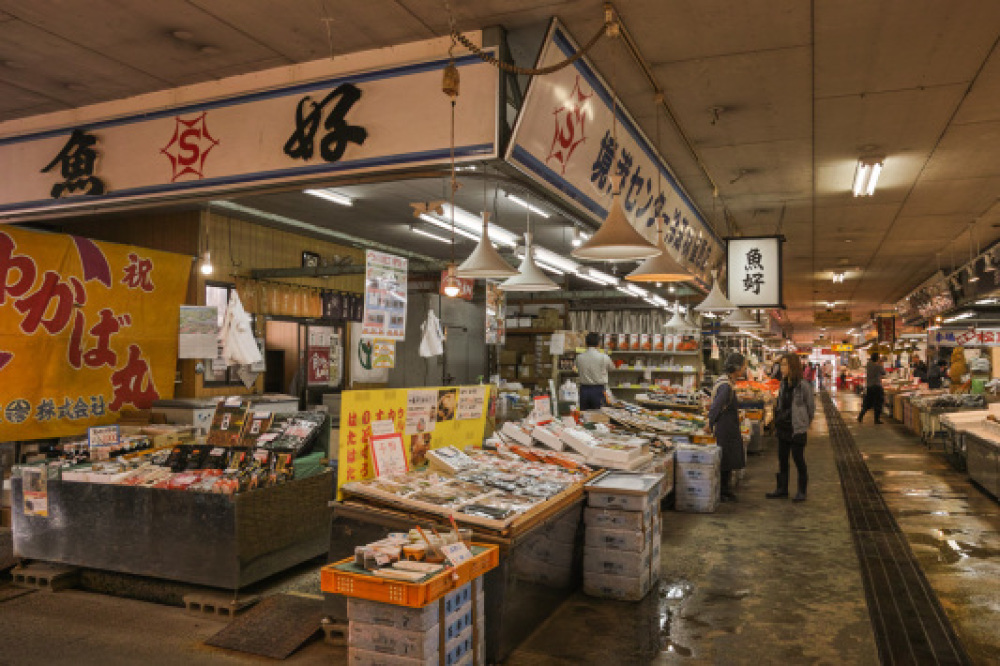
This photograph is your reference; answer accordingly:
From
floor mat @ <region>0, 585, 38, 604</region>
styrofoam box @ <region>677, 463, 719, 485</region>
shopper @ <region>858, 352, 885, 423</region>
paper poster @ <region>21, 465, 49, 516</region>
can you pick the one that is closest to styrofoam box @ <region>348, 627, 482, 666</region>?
floor mat @ <region>0, 585, 38, 604</region>

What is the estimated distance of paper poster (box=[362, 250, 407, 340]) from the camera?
6.60 metres

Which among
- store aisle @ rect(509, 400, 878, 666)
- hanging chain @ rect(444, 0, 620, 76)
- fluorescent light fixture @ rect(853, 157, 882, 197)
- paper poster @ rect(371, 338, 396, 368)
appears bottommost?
store aisle @ rect(509, 400, 878, 666)

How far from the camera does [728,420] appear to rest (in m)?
9.60

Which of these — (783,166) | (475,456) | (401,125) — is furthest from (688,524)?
(401,125)

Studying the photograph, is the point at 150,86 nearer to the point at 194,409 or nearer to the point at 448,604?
the point at 194,409

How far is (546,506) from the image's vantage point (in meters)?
4.99

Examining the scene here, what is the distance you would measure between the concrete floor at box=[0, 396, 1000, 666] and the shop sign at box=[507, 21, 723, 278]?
10.4 feet

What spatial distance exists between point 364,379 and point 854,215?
9448mm

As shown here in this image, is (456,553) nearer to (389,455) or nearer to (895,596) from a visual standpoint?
(389,455)

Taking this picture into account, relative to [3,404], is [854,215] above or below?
above

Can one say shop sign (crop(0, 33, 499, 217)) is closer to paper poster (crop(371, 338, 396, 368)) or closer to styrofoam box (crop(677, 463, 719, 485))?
paper poster (crop(371, 338, 396, 368))

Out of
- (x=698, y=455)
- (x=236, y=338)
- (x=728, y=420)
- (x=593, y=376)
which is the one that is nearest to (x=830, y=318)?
(x=593, y=376)

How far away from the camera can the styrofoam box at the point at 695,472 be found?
8758mm

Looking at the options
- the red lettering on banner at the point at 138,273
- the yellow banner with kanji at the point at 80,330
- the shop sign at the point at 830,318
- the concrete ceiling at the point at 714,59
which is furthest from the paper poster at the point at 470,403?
the shop sign at the point at 830,318
